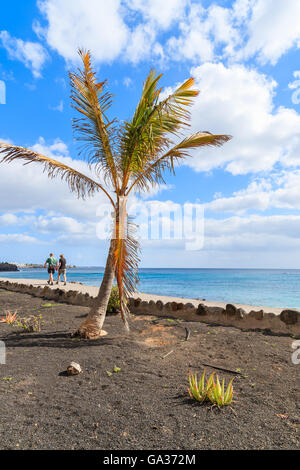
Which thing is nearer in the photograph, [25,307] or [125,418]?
[125,418]

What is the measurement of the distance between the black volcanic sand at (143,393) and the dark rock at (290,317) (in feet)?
1.78

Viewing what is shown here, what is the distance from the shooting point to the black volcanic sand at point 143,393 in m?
2.89

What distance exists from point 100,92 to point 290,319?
22.5ft

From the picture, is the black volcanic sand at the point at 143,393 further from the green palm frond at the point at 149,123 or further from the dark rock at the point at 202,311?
the green palm frond at the point at 149,123

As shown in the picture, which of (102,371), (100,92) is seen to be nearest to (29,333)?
(102,371)

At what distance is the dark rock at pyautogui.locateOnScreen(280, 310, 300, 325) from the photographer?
21.9 feet

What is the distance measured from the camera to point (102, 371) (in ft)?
15.4

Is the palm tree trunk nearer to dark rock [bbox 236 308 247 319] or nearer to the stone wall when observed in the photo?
the stone wall

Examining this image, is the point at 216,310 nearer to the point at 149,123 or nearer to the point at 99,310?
the point at 99,310

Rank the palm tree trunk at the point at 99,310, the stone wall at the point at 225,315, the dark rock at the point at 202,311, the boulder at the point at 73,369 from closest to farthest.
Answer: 1. the boulder at the point at 73,369
2. the palm tree trunk at the point at 99,310
3. the stone wall at the point at 225,315
4. the dark rock at the point at 202,311

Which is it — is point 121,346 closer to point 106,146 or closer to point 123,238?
point 123,238

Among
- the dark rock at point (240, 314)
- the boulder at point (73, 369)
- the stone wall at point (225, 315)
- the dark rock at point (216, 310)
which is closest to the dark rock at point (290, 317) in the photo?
the stone wall at point (225, 315)

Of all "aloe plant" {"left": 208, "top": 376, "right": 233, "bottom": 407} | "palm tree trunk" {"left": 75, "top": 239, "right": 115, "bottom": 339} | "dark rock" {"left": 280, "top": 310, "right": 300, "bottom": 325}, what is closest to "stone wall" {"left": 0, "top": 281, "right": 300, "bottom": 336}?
"dark rock" {"left": 280, "top": 310, "right": 300, "bottom": 325}

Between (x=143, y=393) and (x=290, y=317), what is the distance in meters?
4.44
